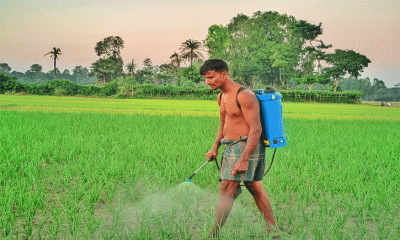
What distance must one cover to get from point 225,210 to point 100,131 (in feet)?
20.2

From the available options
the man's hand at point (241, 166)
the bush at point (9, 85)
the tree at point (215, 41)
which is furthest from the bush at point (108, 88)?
the man's hand at point (241, 166)

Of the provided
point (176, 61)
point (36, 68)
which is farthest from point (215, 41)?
point (36, 68)

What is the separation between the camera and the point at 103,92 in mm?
35594

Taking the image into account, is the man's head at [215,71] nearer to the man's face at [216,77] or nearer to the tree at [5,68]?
the man's face at [216,77]

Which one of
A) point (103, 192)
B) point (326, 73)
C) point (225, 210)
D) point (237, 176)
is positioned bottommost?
point (103, 192)

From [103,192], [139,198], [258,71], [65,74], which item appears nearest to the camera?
[139,198]

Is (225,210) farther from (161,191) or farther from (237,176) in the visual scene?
(161,191)

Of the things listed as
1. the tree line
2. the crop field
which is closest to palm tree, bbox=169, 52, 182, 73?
the tree line

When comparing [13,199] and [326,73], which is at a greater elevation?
[326,73]

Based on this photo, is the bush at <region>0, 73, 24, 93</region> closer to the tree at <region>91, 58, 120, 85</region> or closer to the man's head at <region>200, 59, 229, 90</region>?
the tree at <region>91, 58, 120, 85</region>

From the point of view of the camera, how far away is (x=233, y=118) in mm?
2279

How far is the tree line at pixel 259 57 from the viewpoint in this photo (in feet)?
134

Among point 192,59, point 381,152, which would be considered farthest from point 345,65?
point 381,152

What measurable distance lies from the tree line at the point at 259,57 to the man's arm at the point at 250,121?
37497mm
